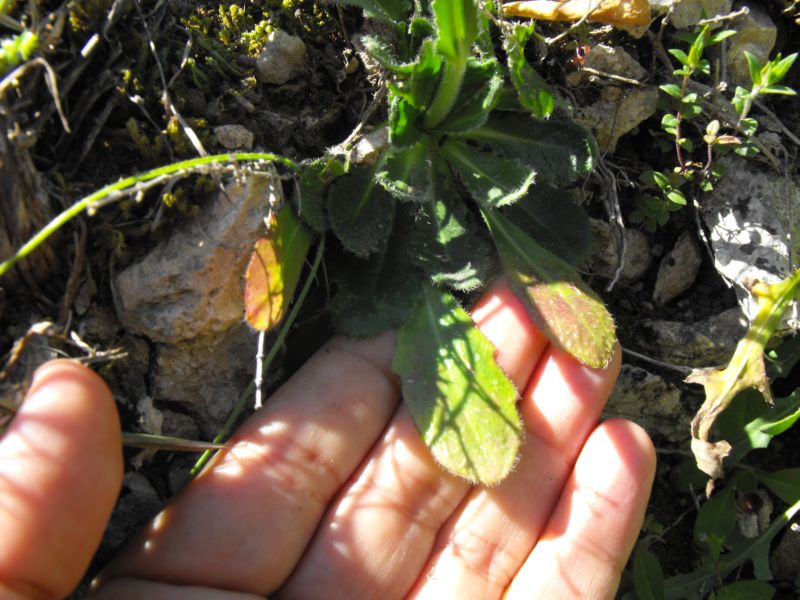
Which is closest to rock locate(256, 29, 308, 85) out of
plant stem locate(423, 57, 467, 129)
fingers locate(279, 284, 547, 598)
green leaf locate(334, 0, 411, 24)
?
green leaf locate(334, 0, 411, 24)

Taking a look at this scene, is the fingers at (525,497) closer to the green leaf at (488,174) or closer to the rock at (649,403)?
the rock at (649,403)

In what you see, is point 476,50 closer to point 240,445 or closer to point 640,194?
point 640,194

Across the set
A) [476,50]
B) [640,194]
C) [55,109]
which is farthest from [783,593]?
[55,109]

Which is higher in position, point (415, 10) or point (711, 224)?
point (415, 10)

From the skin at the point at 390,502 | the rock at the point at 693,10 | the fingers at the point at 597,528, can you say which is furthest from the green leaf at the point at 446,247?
the rock at the point at 693,10

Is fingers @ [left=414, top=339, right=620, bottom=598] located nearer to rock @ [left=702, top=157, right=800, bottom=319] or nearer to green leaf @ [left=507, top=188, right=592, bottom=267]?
green leaf @ [left=507, top=188, right=592, bottom=267]

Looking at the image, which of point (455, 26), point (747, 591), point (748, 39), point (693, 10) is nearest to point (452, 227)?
point (455, 26)
